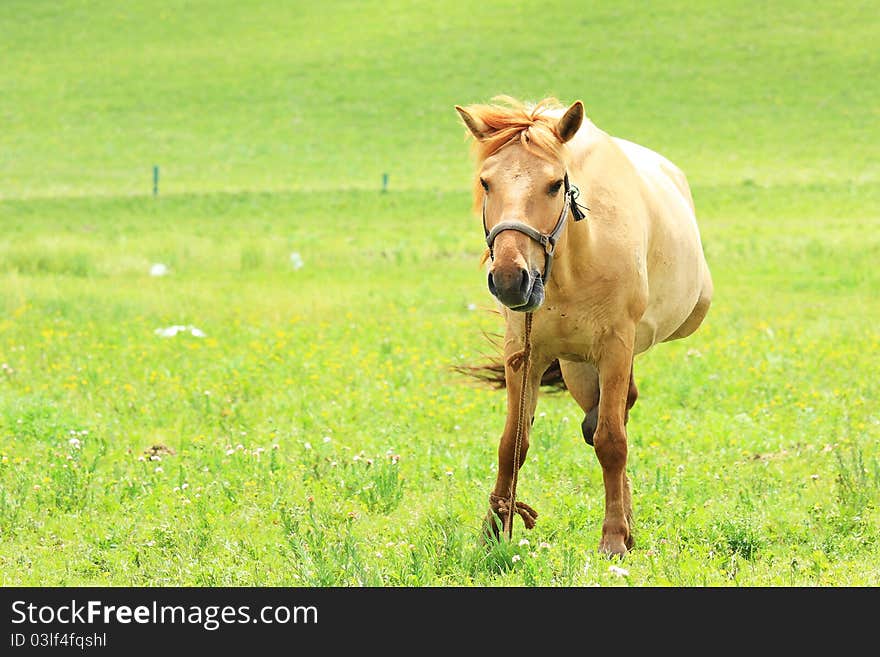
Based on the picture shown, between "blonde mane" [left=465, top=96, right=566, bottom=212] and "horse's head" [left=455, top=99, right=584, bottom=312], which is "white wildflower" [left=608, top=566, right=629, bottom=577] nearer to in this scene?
"horse's head" [left=455, top=99, right=584, bottom=312]

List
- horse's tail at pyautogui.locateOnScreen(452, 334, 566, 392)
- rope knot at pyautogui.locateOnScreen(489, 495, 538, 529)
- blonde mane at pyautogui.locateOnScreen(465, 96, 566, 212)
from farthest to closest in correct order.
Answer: horse's tail at pyautogui.locateOnScreen(452, 334, 566, 392) < rope knot at pyautogui.locateOnScreen(489, 495, 538, 529) < blonde mane at pyautogui.locateOnScreen(465, 96, 566, 212)

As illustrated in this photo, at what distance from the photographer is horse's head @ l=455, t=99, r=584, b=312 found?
507 centimetres

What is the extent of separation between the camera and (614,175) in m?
6.32

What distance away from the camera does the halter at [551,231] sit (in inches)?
204

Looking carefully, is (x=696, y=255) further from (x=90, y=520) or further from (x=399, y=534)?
(x=90, y=520)

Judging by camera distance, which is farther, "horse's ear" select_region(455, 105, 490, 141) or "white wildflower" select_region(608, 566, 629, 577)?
"horse's ear" select_region(455, 105, 490, 141)

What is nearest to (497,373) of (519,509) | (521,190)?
(519,509)

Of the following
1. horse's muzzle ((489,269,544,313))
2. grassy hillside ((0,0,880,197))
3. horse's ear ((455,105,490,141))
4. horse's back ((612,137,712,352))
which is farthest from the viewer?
grassy hillside ((0,0,880,197))

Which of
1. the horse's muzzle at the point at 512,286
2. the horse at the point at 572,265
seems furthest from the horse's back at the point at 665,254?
the horse's muzzle at the point at 512,286

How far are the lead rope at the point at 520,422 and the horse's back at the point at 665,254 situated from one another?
101 cm

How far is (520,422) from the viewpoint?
623 centimetres

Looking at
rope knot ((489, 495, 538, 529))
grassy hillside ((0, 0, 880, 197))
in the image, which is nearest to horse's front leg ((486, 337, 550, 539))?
rope knot ((489, 495, 538, 529))

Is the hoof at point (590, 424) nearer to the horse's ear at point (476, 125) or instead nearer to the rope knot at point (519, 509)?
the rope knot at point (519, 509)
